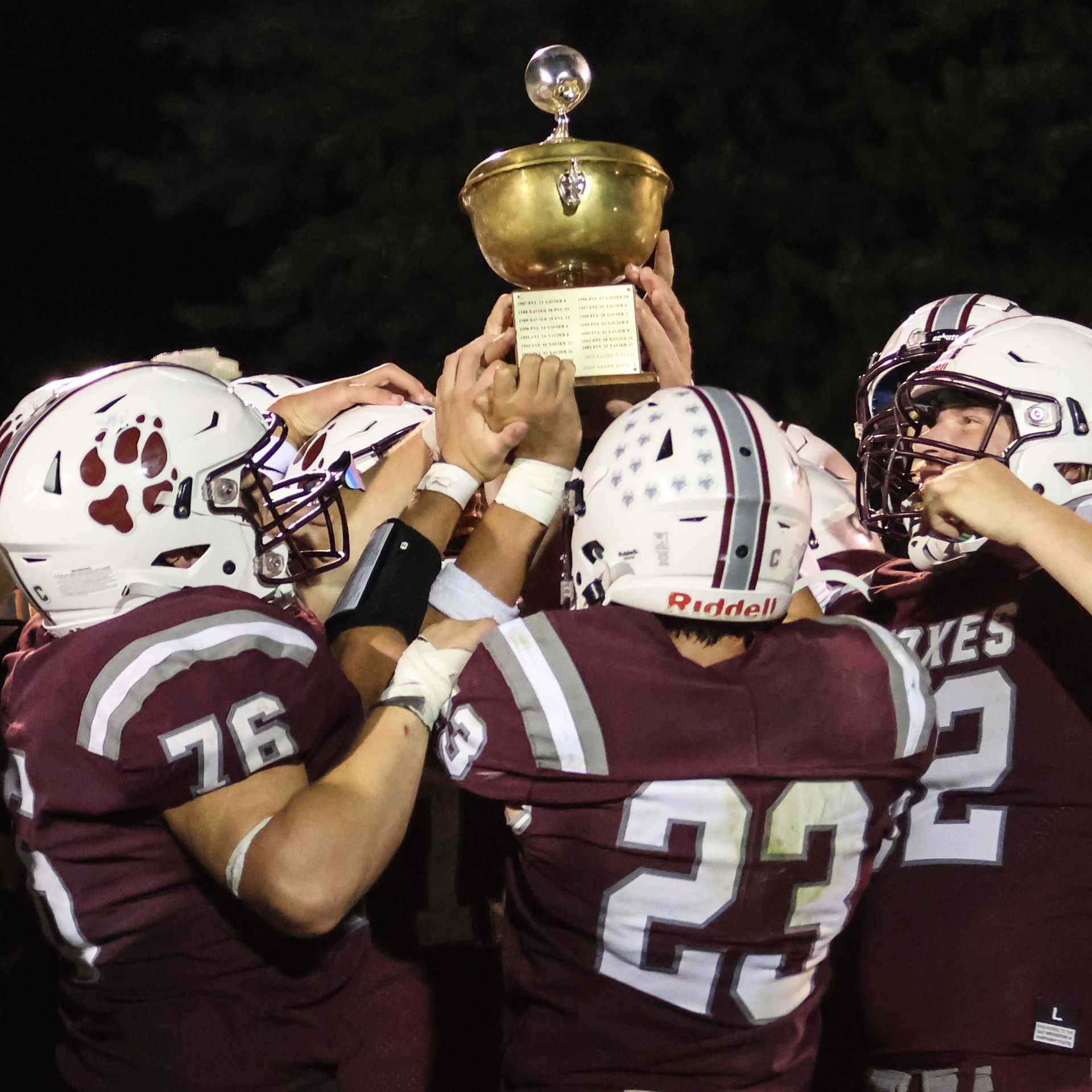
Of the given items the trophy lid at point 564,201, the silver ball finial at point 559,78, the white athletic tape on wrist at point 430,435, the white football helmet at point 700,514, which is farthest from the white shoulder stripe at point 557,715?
the silver ball finial at point 559,78

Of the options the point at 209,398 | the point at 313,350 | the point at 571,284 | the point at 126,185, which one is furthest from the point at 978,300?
the point at 126,185

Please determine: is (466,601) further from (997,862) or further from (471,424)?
(997,862)

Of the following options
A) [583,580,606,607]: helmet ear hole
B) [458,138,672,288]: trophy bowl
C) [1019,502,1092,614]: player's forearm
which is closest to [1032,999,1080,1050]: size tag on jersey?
[1019,502,1092,614]: player's forearm

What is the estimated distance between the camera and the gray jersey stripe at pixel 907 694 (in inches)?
72.7

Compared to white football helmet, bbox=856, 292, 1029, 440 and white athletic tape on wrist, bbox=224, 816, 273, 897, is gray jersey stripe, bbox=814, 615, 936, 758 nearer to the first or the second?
white athletic tape on wrist, bbox=224, 816, 273, 897

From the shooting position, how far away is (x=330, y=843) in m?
1.74

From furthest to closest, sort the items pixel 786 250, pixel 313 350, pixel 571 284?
pixel 313 350 < pixel 786 250 < pixel 571 284

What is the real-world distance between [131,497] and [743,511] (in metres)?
1.05

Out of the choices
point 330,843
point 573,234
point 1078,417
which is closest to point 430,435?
point 573,234

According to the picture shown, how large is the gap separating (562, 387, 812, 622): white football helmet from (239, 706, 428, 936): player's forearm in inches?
18.6

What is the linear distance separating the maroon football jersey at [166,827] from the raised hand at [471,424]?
24.3 inches

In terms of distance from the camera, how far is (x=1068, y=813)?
2.09m

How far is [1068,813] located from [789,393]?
9.62ft

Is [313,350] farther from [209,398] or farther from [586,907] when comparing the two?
[586,907]
